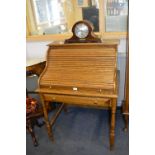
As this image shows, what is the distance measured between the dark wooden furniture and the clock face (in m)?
0.09

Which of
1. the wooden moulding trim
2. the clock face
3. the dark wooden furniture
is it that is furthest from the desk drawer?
the wooden moulding trim

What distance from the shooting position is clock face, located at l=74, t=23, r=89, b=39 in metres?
1.73

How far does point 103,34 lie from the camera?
225 centimetres

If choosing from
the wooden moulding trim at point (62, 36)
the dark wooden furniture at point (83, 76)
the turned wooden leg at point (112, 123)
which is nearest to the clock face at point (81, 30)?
the dark wooden furniture at point (83, 76)

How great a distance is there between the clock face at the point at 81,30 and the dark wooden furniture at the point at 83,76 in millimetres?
95

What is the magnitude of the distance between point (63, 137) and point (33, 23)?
5.41ft

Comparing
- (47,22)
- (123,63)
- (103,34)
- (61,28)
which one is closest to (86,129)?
(123,63)

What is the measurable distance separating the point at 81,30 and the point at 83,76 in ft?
1.53

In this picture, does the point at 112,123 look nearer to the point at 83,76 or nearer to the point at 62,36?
the point at 83,76

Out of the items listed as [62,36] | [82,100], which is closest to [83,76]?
[82,100]

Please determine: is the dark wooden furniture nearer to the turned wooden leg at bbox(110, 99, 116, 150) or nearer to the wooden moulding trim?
the turned wooden leg at bbox(110, 99, 116, 150)

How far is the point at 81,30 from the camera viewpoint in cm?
175
